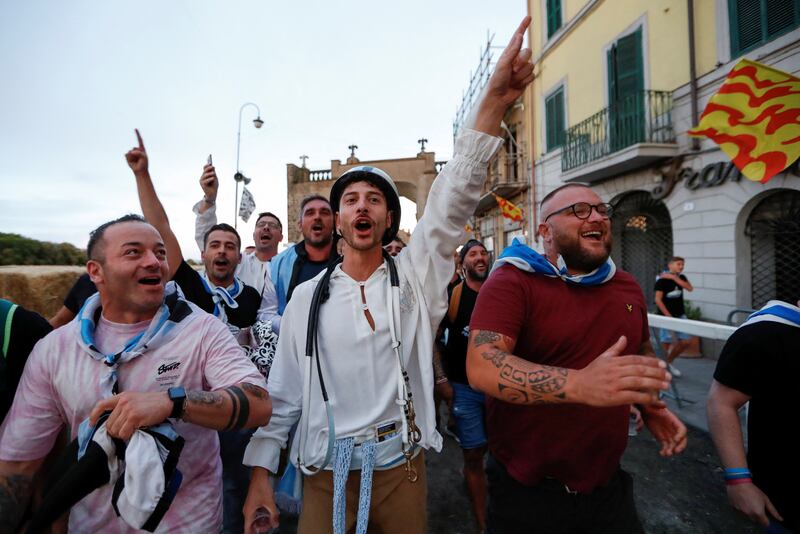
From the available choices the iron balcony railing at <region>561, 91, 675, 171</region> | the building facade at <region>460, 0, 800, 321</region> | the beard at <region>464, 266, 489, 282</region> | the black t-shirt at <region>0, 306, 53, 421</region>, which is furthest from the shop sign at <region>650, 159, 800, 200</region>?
the black t-shirt at <region>0, 306, 53, 421</region>

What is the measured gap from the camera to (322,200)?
3305mm

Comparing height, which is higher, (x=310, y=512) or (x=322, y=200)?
(x=322, y=200)

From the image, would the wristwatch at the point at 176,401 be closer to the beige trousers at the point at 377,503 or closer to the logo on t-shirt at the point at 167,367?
the logo on t-shirt at the point at 167,367

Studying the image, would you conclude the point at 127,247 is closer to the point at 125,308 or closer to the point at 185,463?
the point at 125,308

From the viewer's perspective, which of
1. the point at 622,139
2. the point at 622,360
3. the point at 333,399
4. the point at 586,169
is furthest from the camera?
the point at 586,169

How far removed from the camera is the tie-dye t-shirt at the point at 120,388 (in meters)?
1.45

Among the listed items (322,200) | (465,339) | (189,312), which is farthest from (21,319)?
(465,339)

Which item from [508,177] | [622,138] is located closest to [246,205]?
[622,138]

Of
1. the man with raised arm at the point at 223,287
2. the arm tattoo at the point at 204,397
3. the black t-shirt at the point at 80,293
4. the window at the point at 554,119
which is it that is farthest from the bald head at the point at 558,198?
the window at the point at 554,119

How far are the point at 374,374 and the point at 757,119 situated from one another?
636 centimetres

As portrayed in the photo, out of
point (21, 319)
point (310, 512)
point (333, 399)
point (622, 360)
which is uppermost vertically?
point (21, 319)

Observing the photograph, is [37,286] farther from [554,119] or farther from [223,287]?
[554,119]

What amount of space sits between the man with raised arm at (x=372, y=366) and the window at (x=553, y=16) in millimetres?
13291

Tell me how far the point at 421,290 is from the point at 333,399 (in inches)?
25.2
